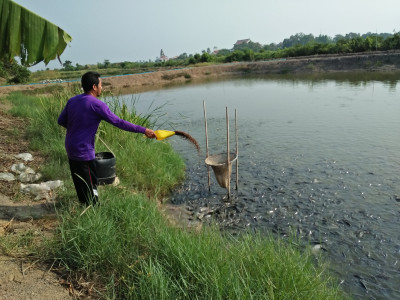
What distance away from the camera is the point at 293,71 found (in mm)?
37781

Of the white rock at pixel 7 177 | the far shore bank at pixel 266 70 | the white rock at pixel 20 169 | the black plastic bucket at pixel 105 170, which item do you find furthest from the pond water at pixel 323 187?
the far shore bank at pixel 266 70

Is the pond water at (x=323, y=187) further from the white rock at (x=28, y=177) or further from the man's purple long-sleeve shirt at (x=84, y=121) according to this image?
the man's purple long-sleeve shirt at (x=84, y=121)

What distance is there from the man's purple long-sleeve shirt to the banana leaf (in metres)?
1.79

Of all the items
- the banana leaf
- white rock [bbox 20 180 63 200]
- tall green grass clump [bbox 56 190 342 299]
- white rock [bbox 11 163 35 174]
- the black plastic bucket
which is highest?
the banana leaf

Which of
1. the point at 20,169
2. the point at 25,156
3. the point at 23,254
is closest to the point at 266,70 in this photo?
the point at 25,156

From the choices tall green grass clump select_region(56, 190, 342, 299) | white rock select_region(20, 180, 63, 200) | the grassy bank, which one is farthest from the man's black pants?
white rock select_region(20, 180, 63, 200)

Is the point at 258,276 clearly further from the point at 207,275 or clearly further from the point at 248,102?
the point at 248,102

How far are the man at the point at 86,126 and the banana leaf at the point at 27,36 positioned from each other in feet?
5.82

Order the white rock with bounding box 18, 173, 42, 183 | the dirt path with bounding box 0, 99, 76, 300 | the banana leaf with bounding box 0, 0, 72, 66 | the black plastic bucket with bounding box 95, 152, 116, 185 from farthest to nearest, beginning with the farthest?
the white rock with bounding box 18, 173, 42, 183 → the banana leaf with bounding box 0, 0, 72, 66 → the black plastic bucket with bounding box 95, 152, 116, 185 → the dirt path with bounding box 0, 99, 76, 300

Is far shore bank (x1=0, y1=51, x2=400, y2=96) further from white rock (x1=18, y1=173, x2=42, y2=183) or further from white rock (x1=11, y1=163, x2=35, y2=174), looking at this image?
white rock (x1=18, y1=173, x2=42, y2=183)

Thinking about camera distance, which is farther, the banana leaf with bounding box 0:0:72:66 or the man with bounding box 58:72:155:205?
the banana leaf with bounding box 0:0:72:66

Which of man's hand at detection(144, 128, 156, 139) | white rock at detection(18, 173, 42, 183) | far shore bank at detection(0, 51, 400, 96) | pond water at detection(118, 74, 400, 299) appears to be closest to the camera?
man's hand at detection(144, 128, 156, 139)

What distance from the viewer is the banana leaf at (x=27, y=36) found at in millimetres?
4555

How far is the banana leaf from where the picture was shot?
179 inches
